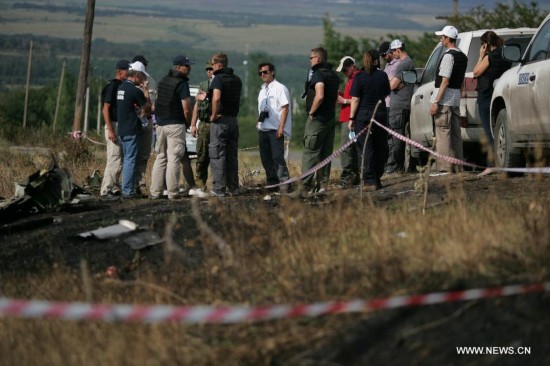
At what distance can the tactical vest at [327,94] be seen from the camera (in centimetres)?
1652

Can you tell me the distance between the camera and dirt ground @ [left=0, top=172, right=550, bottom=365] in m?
7.51

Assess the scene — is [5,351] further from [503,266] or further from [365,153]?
[365,153]

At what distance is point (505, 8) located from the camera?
48062 mm

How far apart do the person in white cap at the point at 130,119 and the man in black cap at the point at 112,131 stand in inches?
12.0

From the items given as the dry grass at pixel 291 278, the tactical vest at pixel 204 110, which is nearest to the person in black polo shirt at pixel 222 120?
the tactical vest at pixel 204 110

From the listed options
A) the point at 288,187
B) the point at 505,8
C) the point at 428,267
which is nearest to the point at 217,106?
the point at 288,187

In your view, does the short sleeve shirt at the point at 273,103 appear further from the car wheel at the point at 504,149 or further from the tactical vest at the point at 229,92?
the car wheel at the point at 504,149

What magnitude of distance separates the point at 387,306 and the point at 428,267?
1.00 meters

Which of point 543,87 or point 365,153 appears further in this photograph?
point 365,153

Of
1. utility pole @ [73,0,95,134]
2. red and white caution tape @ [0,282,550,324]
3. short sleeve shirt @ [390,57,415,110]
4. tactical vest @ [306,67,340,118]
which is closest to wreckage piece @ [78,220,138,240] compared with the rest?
red and white caution tape @ [0,282,550,324]

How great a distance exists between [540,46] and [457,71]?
1.90m

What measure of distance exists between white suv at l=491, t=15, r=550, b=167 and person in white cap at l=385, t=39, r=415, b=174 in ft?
10.2

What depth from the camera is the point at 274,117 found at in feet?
55.9

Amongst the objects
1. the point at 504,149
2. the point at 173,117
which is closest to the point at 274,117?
the point at 173,117
